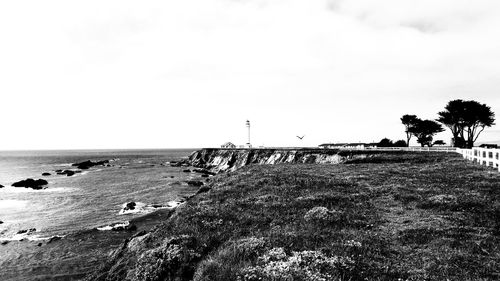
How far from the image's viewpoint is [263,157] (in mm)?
83062

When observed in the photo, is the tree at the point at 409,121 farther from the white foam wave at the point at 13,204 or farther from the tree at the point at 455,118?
the white foam wave at the point at 13,204

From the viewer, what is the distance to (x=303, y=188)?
20.0 m

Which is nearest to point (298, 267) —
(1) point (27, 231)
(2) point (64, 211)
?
(1) point (27, 231)

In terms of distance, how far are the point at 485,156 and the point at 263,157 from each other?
181 feet

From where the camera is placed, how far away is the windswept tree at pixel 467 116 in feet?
243

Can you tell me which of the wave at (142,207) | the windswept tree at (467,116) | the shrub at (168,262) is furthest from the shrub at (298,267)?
the windswept tree at (467,116)

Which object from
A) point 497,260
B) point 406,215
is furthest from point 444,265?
point 406,215

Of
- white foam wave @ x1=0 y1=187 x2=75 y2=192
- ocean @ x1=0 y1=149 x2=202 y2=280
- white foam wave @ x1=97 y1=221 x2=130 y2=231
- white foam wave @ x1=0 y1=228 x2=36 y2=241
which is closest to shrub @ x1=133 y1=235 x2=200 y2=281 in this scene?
ocean @ x1=0 y1=149 x2=202 y2=280

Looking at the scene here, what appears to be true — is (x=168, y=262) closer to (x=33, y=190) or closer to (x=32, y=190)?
(x=33, y=190)

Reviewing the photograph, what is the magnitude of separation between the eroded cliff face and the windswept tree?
3511 cm

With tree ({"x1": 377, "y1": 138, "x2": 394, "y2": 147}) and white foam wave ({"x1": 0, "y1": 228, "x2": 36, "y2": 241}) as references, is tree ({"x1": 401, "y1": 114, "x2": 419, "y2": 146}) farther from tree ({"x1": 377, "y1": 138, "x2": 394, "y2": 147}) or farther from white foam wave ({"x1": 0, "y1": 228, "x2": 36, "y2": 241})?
white foam wave ({"x1": 0, "y1": 228, "x2": 36, "y2": 241})

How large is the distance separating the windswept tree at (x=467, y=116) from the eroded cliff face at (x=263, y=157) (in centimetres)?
3511

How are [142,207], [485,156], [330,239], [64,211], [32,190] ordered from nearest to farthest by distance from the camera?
[330,239], [485,156], [142,207], [64,211], [32,190]

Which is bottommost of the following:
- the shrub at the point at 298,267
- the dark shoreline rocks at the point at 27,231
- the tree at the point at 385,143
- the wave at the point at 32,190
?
the wave at the point at 32,190
